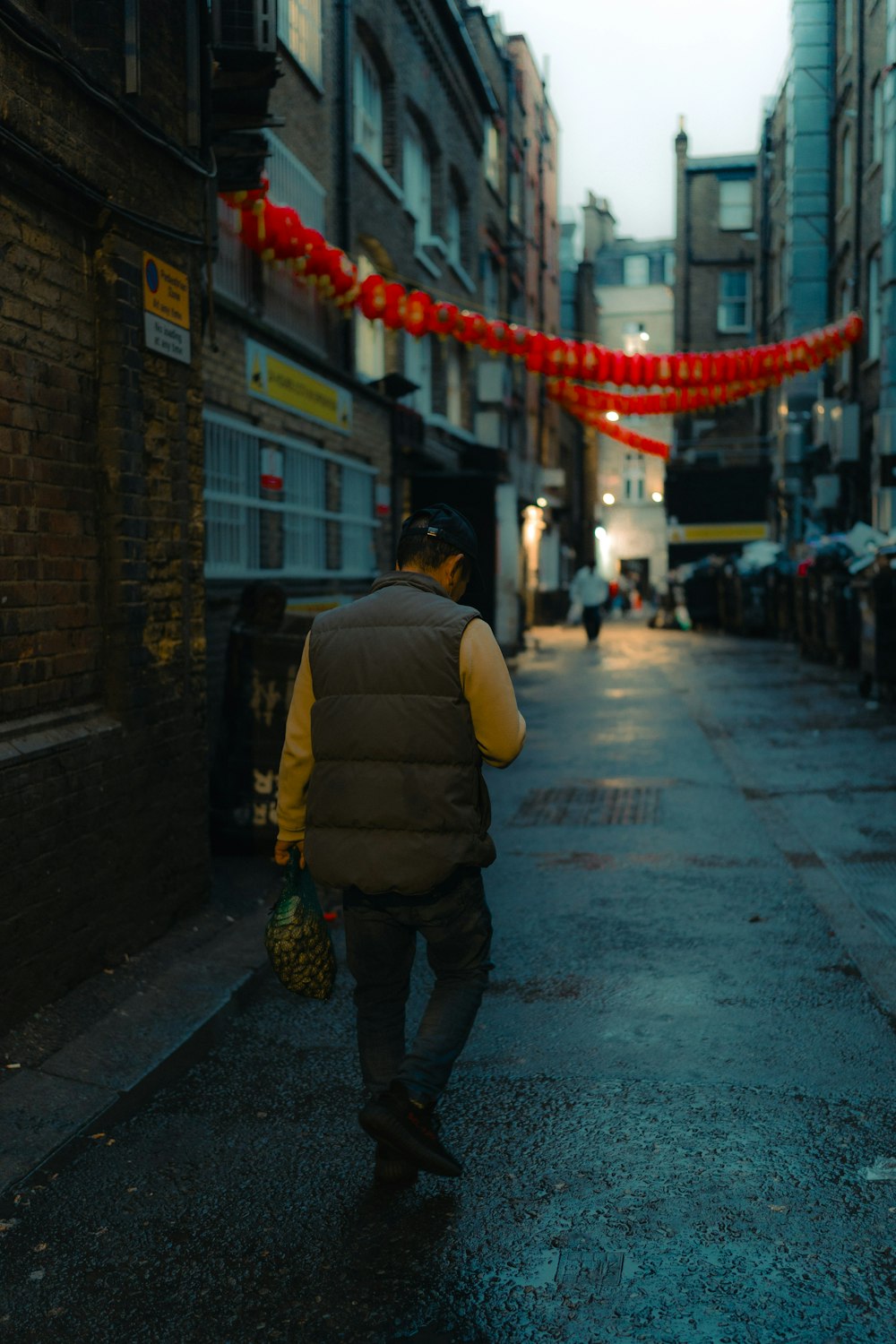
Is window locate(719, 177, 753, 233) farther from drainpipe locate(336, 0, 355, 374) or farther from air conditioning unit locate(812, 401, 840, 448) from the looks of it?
drainpipe locate(336, 0, 355, 374)

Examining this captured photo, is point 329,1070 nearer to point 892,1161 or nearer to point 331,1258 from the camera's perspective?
point 331,1258

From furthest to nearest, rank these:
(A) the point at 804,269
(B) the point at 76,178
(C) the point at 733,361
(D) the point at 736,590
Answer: (D) the point at 736,590, (A) the point at 804,269, (C) the point at 733,361, (B) the point at 76,178

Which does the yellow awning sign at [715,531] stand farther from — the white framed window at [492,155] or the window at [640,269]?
the window at [640,269]

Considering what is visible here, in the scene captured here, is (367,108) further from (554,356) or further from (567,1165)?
(567,1165)

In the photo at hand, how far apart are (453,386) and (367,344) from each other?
6.92 m

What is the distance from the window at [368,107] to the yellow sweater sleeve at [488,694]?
1429 centimetres

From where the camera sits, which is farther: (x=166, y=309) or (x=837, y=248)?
(x=837, y=248)

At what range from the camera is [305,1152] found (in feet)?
12.5

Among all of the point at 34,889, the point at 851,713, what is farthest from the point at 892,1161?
the point at 851,713

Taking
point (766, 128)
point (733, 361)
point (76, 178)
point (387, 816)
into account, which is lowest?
point (387, 816)

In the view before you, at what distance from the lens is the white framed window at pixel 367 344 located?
658 inches

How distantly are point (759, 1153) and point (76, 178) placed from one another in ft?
13.7

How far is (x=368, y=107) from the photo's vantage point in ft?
58.4

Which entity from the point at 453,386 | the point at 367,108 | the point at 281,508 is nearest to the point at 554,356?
the point at 367,108
